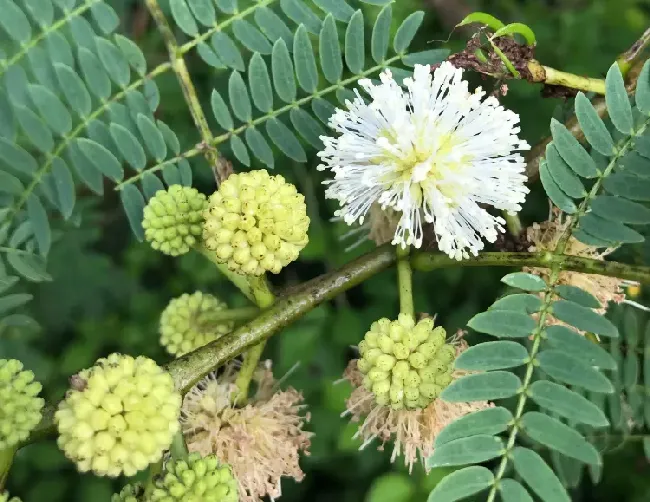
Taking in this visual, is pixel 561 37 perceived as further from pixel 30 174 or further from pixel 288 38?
pixel 30 174

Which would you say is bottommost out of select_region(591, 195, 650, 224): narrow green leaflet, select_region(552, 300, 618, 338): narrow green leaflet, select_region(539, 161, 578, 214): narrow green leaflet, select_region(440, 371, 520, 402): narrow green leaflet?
select_region(440, 371, 520, 402): narrow green leaflet

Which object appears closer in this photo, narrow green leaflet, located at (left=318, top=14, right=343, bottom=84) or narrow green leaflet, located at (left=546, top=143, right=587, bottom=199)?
narrow green leaflet, located at (left=546, top=143, right=587, bottom=199)

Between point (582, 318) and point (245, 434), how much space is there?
68 centimetres

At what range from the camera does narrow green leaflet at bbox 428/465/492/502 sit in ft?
3.16

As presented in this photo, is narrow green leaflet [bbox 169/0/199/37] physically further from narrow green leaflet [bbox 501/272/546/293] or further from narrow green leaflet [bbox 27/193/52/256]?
narrow green leaflet [bbox 501/272/546/293]

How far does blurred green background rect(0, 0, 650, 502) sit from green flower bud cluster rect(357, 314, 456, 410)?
71cm

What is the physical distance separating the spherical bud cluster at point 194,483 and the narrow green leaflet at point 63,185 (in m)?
0.64

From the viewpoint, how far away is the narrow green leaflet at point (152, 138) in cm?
141

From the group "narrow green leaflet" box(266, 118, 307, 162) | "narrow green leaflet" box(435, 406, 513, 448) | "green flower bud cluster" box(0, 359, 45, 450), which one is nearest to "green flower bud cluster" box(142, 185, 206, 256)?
"narrow green leaflet" box(266, 118, 307, 162)

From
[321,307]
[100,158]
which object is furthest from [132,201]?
[321,307]

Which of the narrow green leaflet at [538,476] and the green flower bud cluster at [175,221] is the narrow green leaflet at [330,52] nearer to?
the green flower bud cluster at [175,221]

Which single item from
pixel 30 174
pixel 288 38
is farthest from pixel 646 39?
pixel 30 174

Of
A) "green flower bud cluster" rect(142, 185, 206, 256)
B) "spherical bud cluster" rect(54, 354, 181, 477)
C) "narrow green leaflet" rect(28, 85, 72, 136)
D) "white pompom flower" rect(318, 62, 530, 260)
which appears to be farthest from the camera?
"narrow green leaflet" rect(28, 85, 72, 136)

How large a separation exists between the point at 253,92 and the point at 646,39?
0.77 metres
